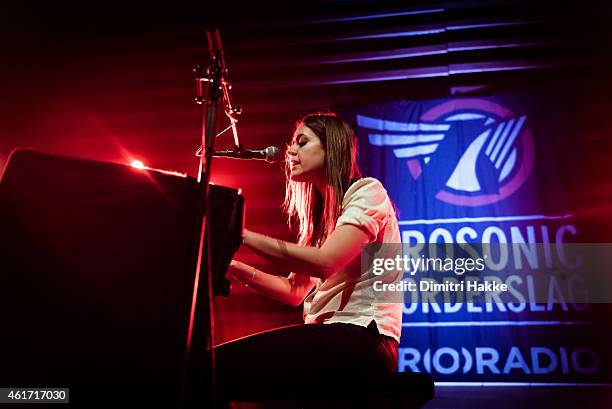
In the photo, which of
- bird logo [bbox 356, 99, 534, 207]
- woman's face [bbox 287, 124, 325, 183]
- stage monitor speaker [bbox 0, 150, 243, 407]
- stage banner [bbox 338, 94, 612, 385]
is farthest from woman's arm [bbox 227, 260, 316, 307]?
bird logo [bbox 356, 99, 534, 207]

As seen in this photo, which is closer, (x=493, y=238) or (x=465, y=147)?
(x=493, y=238)

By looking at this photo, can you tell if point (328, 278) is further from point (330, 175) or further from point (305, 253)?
point (330, 175)

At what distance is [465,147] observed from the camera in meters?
3.36

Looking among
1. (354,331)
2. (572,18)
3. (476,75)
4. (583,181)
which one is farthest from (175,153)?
(572,18)

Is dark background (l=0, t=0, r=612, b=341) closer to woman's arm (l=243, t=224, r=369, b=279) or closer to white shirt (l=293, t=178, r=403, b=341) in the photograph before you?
white shirt (l=293, t=178, r=403, b=341)

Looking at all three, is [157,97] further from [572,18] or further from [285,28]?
[572,18]

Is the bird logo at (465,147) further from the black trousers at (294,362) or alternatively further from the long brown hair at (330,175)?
the black trousers at (294,362)

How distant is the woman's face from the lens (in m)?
2.03

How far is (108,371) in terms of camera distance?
1.28 meters

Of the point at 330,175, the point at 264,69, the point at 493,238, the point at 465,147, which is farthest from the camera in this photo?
the point at 264,69

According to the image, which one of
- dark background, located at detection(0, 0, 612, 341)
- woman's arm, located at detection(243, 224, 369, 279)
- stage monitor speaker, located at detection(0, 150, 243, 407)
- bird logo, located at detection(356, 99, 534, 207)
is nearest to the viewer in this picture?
stage monitor speaker, located at detection(0, 150, 243, 407)

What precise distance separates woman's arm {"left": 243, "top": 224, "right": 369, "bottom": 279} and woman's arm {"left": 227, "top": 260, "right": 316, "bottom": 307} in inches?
20.2

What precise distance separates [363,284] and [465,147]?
1996 mm

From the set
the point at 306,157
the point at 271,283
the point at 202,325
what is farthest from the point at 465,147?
the point at 202,325
